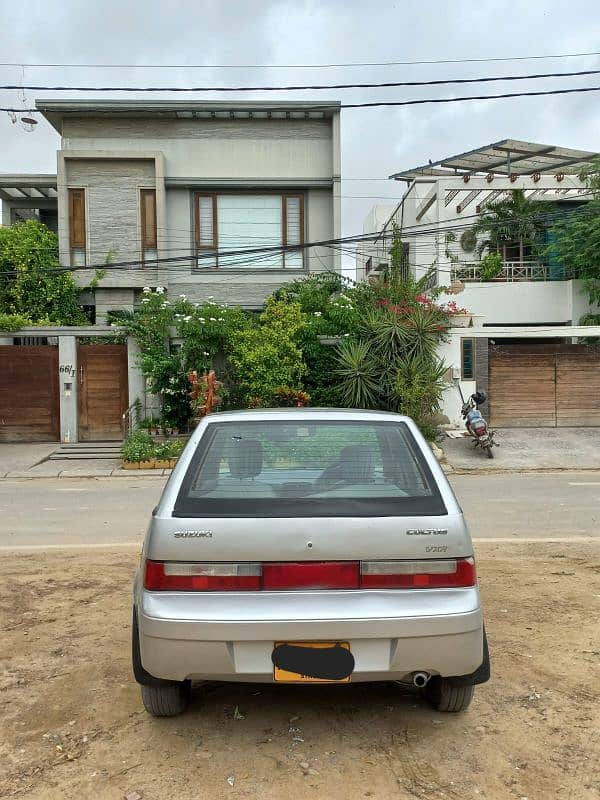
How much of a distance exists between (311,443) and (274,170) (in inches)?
648

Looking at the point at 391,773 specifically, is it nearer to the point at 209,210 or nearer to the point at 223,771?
the point at 223,771

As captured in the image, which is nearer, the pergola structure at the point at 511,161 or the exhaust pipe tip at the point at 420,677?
the exhaust pipe tip at the point at 420,677

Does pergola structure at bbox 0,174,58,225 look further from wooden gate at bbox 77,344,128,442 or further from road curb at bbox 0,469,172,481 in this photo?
road curb at bbox 0,469,172,481

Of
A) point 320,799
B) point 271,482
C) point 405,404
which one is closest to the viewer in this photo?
point 320,799

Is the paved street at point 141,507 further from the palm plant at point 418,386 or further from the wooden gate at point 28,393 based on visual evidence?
the wooden gate at point 28,393

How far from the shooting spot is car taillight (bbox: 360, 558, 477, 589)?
2.90m

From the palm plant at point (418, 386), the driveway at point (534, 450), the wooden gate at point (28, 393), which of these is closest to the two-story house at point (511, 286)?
the driveway at point (534, 450)

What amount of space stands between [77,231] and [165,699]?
56.1ft

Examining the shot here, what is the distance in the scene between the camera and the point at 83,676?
3857 mm

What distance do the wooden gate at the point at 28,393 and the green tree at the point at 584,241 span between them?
48.2 ft

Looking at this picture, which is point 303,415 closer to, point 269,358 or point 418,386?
point 418,386

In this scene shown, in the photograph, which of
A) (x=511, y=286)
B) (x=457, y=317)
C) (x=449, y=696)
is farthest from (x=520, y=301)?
(x=449, y=696)

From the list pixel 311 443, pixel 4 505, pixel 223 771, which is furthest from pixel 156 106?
pixel 223 771

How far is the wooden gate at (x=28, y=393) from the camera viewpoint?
643 inches
